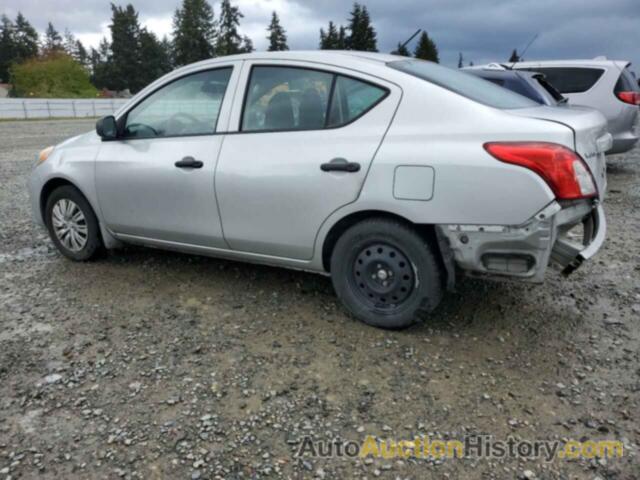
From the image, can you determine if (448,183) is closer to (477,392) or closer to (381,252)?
(381,252)

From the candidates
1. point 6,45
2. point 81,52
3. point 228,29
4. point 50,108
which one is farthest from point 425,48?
point 81,52

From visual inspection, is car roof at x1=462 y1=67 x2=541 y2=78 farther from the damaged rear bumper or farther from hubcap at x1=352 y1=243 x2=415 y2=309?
hubcap at x1=352 y1=243 x2=415 y2=309

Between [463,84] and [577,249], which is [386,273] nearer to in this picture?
[577,249]

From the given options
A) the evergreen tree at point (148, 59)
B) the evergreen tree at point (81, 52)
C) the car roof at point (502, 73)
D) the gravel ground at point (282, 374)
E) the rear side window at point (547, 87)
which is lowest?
the gravel ground at point (282, 374)

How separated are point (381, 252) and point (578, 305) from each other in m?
1.62

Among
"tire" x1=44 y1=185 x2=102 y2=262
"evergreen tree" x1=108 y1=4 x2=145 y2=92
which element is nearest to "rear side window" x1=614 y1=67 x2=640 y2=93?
"tire" x1=44 y1=185 x2=102 y2=262

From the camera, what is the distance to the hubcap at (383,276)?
10.4 feet

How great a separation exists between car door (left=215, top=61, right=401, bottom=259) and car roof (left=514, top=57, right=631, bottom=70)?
6545mm

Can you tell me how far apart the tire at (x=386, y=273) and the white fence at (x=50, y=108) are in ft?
105

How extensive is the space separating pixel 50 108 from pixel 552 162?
39.7 m

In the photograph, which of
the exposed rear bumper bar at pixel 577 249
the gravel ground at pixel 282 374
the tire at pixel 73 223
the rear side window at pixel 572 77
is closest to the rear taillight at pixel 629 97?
the rear side window at pixel 572 77

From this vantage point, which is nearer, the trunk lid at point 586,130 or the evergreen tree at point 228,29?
the trunk lid at point 586,130

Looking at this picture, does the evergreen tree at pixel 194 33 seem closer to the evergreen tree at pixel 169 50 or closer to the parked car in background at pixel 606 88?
the evergreen tree at pixel 169 50

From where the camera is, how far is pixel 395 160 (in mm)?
3002
